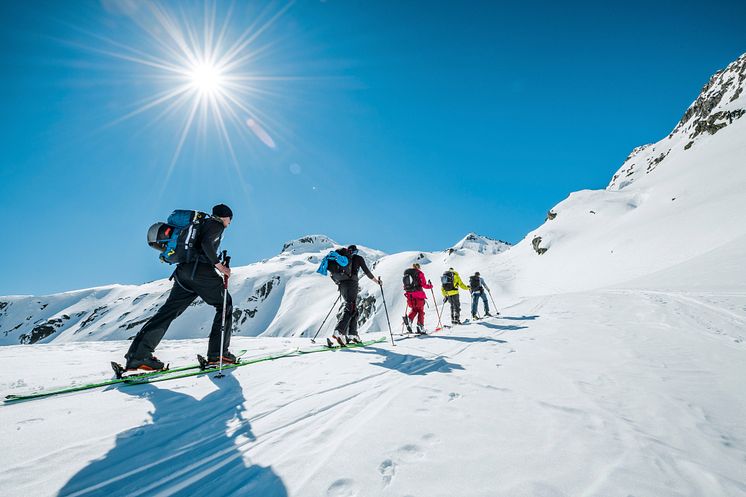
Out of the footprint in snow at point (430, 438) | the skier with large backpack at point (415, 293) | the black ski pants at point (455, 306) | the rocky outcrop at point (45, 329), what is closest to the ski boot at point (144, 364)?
the footprint in snow at point (430, 438)

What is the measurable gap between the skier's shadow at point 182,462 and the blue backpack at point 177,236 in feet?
7.81

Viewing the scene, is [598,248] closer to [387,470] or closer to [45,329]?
[387,470]

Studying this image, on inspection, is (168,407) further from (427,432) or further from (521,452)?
(521,452)

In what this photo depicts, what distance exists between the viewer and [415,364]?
5039 millimetres

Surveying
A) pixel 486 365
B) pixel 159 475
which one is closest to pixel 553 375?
pixel 486 365

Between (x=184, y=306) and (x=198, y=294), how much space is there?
36cm

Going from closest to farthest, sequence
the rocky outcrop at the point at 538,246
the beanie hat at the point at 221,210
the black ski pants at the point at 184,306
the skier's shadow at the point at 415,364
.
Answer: the skier's shadow at the point at 415,364 → the black ski pants at the point at 184,306 → the beanie hat at the point at 221,210 → the rocky outcrop at the point at 538,246

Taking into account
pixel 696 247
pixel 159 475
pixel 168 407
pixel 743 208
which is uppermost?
pixel 743 208

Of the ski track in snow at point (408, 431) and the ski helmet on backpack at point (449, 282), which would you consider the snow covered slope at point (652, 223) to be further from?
the ski track in snow at point (408, 431)

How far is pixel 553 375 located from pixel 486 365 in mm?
977

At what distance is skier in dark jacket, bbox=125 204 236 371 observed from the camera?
4.69 metres

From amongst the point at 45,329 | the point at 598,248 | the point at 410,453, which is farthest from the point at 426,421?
the point at 45,329

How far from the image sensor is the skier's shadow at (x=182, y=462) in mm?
1872

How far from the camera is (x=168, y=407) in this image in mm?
3303
